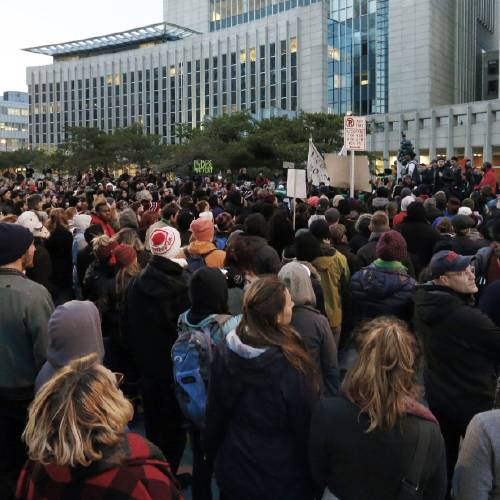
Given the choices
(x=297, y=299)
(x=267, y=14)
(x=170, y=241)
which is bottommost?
(x=297, y=299)

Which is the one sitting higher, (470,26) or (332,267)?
(470,26)

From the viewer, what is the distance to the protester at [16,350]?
12.9 feet

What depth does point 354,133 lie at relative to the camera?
13477 millimetres

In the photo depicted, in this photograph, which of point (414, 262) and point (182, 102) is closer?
point (414, 262)

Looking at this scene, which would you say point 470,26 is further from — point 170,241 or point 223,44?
point 170,241

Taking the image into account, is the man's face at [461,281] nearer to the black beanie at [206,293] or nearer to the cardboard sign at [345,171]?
the black beanie at [206,293]

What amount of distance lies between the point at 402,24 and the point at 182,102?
37163 mm

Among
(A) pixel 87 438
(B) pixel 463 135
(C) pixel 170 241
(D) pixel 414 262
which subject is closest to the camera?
(A) pixel 87 438

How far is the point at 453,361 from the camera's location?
399 centimetres

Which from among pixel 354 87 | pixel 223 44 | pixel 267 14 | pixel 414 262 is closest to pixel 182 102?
pixel 223 44

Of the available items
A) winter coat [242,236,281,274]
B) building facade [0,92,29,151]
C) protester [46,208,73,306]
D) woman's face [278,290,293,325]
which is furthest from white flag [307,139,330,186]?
building facade [0,92,29,151]

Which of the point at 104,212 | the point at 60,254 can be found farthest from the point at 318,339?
the point at 104,212

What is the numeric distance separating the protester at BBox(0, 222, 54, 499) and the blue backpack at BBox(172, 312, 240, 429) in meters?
0.85

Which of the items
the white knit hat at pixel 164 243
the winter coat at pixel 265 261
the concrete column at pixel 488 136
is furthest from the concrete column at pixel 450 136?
the white knit hat at pixel 164 243
